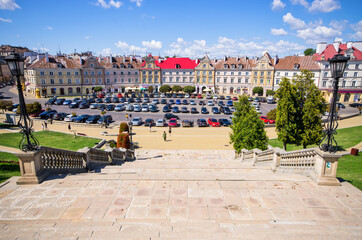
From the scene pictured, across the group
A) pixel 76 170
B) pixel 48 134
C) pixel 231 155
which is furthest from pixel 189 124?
pixel 76 170

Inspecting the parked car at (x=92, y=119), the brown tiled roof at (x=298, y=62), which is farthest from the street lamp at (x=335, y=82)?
the brown tiled roof at (x=298, y=62)

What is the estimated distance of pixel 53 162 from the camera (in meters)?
10.6

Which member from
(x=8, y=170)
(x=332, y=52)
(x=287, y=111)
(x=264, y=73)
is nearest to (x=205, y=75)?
(x=264, y=73)

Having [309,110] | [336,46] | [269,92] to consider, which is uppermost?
[336,46]

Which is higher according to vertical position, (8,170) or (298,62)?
(298,62)

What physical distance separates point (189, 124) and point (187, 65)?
4888cm

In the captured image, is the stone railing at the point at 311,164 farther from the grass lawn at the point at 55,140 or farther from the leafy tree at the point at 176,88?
the leafy tree at the point at 176,88

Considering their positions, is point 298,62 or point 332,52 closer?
point 332,52

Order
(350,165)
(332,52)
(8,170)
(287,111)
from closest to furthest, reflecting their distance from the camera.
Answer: (8,170), (350,165), (287,111), (332,52)

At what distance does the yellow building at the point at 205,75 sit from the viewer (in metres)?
83.0

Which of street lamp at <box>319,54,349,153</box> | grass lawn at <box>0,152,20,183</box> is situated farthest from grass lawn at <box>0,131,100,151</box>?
street lamp at <box>319,54,349,153</box>

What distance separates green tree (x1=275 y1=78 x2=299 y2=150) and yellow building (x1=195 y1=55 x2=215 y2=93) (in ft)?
206

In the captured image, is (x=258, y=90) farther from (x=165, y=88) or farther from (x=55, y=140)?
(x=55, y=140)

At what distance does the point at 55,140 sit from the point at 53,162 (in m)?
20.9
